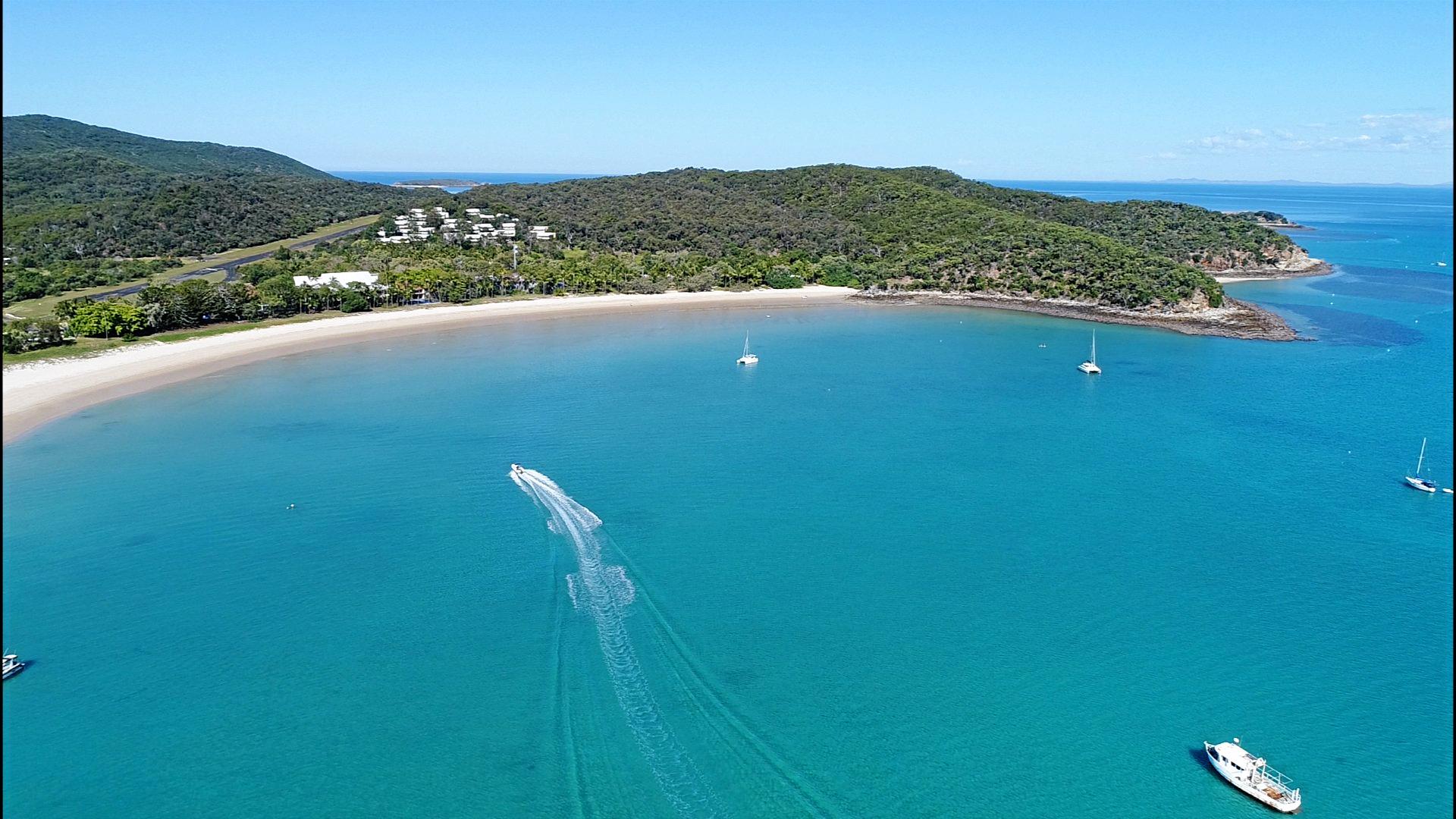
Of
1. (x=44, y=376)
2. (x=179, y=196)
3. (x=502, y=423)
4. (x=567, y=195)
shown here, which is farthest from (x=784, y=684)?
(x=567, y=195)

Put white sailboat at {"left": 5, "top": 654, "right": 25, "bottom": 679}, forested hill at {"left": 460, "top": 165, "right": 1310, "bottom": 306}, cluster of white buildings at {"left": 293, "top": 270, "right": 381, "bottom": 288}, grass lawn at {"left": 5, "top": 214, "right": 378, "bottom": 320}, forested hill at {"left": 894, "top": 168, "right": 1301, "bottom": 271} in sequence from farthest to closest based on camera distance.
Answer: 1. forested hill at {"left": 894, "top": 168, "right": 1301, "bottom": 271}
2. forested hill at {"left": 460, "top": 165, "right": 1310, "bottom": 306}
3. cluster of white buildings at {"left": 293, "top": 270, "right": 381, "bottom": 288}
4. grass lawn at {"left": 5, "top": 214, "right": 378, "bottom": 320}
5. white sailboat at {"left": 5, "top": 654, "right": 25, "bottom": 679}

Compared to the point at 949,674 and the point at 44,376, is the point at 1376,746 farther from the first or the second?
the point at 44,376

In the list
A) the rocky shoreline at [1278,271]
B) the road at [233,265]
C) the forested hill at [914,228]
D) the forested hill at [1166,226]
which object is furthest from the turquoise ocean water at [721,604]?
the forested hill at [1166,226]

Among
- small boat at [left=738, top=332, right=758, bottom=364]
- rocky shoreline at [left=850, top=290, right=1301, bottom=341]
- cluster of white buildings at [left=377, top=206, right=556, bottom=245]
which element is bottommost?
small boat at [left=738, top=332, right=758, bottom=364]

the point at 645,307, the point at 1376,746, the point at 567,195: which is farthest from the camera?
the point at 567,195

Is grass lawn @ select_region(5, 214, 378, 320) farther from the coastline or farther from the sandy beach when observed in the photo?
the coastline

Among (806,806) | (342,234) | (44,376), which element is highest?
(342,234)

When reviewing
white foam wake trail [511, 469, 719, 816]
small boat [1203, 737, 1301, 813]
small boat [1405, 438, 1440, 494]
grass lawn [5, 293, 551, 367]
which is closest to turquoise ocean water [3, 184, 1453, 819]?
white foam wake trail [511, 469, 719, 816]
